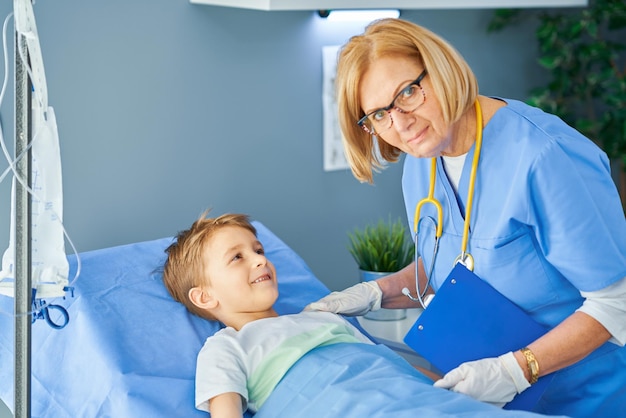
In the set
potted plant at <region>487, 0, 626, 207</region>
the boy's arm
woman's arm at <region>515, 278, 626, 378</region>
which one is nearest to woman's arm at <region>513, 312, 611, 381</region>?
woman's arm at <region>515, 278, 626, 378</region>

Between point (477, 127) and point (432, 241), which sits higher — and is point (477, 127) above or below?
above

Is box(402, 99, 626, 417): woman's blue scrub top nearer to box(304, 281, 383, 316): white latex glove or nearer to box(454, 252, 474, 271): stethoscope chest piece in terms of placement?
box(454, 252, 474, 271): stethoscope chest piece

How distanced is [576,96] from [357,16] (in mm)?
1069

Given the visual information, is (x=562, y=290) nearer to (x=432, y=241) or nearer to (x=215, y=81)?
(x=432, y=241)

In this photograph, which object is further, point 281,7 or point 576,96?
point 576,96

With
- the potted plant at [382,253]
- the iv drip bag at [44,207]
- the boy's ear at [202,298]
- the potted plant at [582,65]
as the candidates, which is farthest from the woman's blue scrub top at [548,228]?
the potted plant at [582,65]

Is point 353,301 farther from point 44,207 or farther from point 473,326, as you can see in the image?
point 44,207

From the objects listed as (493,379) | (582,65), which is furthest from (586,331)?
(582,65)

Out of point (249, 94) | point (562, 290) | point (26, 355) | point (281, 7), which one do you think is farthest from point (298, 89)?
point (26, 355)

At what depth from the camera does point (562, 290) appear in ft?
5.01

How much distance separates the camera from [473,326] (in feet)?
5.12

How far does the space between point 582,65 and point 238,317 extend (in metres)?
2.00

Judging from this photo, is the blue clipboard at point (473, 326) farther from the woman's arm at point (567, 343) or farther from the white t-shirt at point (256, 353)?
the white t-shirt at point (256, 353)

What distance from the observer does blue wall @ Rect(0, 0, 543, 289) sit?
2.03m
